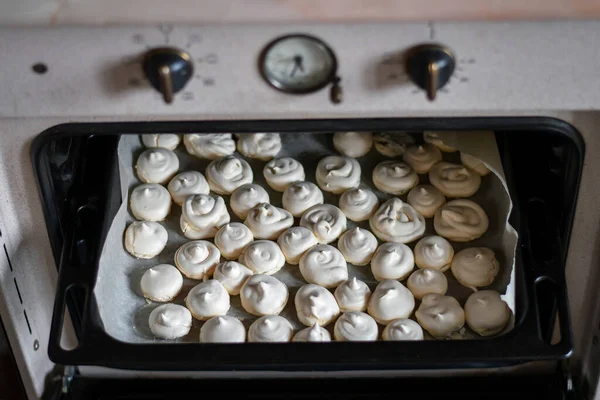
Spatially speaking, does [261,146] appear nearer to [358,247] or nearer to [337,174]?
[337,174]

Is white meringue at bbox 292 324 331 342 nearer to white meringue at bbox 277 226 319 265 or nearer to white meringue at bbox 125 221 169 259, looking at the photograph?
white meringue at bbox 277 226 319 265

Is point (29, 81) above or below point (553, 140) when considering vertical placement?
above

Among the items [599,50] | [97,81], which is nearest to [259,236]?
[97,81]

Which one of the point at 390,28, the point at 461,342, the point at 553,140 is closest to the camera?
the point at 390,28

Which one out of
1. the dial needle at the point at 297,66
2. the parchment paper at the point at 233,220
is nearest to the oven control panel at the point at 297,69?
the dial needle at the point at 297,66

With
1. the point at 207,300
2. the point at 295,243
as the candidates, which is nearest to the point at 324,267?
the point at 295,243

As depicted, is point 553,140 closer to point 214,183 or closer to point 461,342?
point 461,342

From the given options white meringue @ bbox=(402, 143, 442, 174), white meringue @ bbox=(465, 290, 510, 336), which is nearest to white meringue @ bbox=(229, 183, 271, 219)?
white meringue @ bbox=(402, 143, 442, 174)
